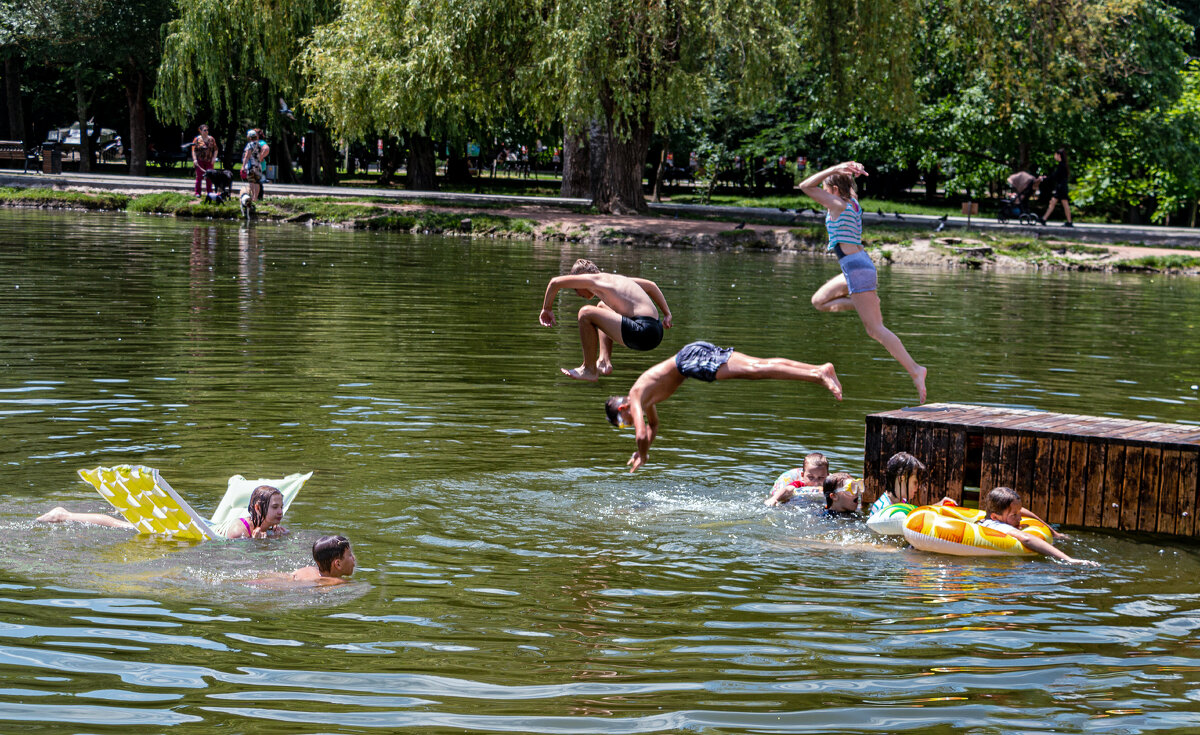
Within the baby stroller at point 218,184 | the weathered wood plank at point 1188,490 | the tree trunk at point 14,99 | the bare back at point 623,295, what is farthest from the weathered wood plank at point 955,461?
the tree trunk at point 14,99

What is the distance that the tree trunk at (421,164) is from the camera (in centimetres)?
5244

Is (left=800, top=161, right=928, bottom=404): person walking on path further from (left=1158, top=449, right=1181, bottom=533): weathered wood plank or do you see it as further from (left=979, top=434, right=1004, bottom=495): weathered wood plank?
(left=1158, top=449, right=1181, bottom=533): weathered wood plank

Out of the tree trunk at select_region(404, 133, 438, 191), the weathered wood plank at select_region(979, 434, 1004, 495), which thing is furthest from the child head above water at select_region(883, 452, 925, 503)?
the tree trunk at select_region(404, 133, 438, 191)

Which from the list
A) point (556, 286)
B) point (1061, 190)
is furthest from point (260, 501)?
point (1061, 190)

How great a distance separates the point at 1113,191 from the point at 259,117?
2953 centimetres

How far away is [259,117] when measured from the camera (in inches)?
1916

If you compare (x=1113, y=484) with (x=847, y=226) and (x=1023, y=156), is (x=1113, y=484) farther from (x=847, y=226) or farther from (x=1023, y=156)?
(x=1023, y=156)

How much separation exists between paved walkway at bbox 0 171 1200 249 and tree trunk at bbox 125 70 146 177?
5.45 meters

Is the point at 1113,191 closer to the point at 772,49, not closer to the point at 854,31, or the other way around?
the point at 854,31

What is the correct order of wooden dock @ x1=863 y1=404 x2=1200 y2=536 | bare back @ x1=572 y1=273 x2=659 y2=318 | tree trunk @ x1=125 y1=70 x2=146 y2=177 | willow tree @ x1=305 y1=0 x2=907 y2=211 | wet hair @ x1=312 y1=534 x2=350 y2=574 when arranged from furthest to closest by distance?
tree trunk @ x1=125 y1=70 x2=146 y2=177 → willow tree @ x1=305 y1=0 x2=907 y2=211 → bare back @ x1=572 y1=273 x2=659 y2=318 → wooden dock @ x1=863 y1=404 x2=1200 y2=536 → wet hair @ x1=312 y1=534 x2=350 y2=574

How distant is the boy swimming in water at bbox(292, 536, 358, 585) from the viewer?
28.6ft

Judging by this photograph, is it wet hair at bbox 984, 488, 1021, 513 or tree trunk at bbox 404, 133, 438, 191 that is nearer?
wet hair at bbox 984, 488, 1021, 513

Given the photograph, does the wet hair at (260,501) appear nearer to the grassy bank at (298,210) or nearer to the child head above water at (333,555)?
the child head above water at (333,555)

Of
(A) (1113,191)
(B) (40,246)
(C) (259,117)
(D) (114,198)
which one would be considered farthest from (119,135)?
(A) (1113,191)
